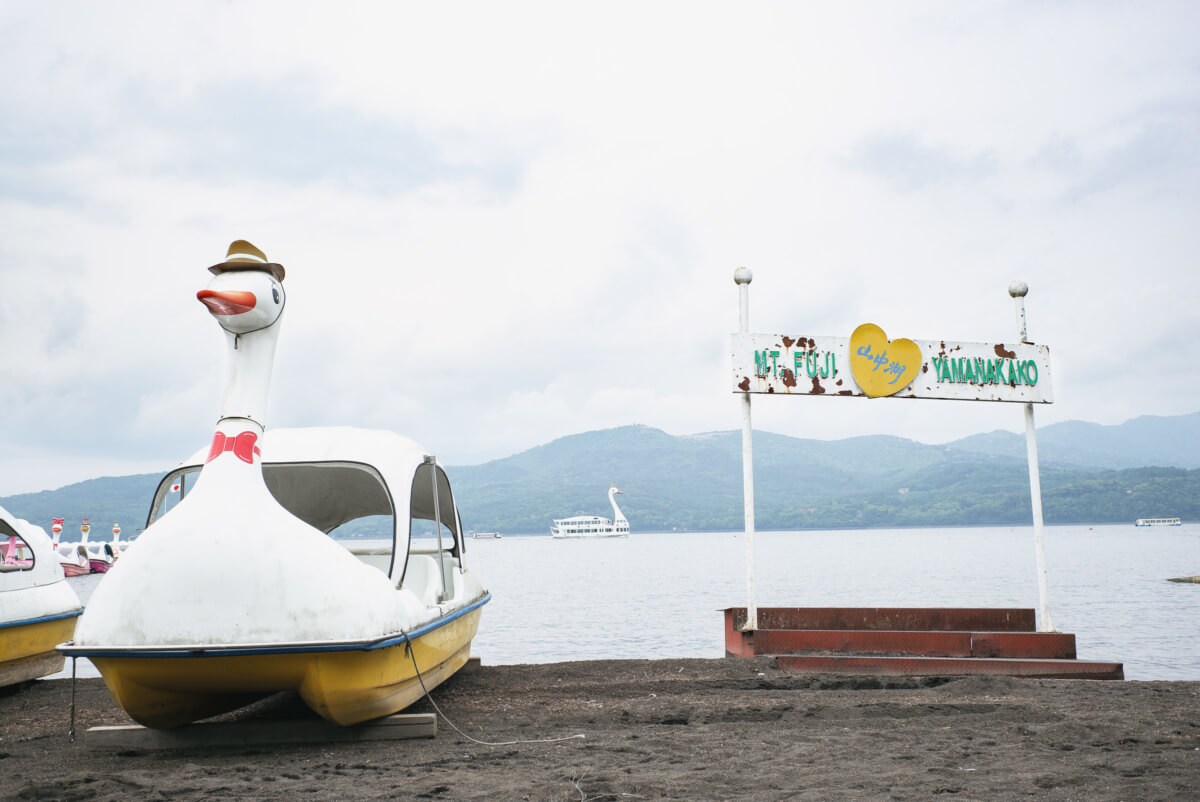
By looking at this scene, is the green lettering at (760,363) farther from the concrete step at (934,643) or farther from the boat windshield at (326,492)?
the boat windshield at (326,492)

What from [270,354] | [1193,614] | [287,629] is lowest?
[1193,614]

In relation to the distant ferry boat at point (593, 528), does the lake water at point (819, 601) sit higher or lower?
lower

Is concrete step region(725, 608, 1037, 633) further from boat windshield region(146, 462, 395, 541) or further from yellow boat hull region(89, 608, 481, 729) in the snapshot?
yellow boat hull region(89, 608, 481, 729)

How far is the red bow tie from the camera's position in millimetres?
6223

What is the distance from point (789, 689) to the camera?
8.87 m

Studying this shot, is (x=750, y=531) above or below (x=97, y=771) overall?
above

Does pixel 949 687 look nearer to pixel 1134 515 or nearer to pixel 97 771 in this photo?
pixel 97 771

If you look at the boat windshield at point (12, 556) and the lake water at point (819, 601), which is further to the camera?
the lake water at point (819, 601)

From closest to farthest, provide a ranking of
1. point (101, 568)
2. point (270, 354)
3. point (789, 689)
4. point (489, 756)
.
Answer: point (489, 756), point (270, 354), point (789, 689), point (101, 568)

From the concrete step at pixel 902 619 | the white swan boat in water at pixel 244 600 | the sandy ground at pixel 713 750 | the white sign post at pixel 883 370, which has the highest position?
the white sign post at pixel 883 370

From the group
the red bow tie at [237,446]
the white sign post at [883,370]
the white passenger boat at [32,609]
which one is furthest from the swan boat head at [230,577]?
the white sign post at [883,370]

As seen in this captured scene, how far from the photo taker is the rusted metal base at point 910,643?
384 inches

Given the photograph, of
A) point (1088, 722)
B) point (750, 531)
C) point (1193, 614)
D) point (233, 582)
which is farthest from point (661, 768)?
point (1193, 614)

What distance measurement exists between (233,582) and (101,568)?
42059 mm
